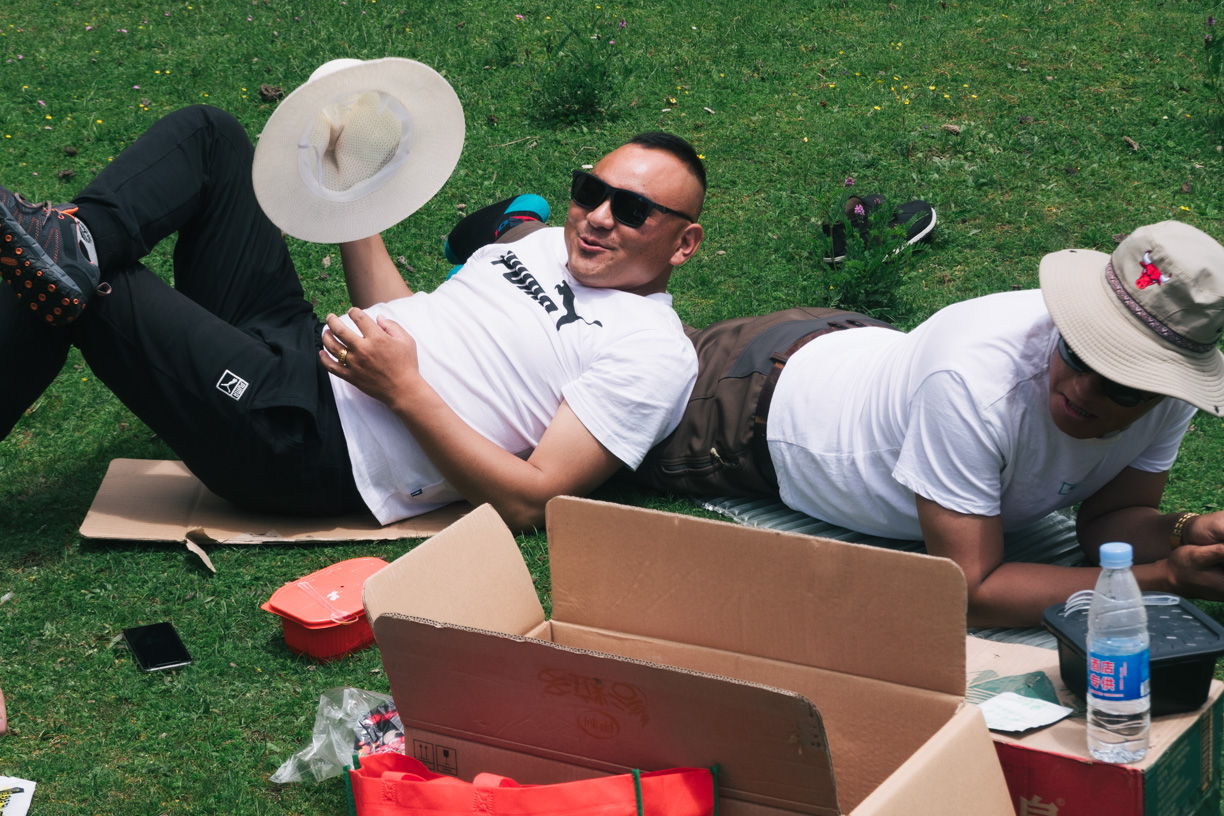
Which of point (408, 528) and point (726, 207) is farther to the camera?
point (726, 207)

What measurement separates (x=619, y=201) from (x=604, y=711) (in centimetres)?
190

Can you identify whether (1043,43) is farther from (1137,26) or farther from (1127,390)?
(1127,390)

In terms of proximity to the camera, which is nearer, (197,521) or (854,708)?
(854,708)

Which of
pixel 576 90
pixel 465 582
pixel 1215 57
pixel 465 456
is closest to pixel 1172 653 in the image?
pixel 465 582

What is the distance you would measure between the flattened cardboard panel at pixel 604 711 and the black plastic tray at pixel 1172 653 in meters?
0.60

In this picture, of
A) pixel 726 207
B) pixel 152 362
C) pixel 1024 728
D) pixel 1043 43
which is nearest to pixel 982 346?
pixel 1024 728

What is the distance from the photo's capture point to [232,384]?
314cm

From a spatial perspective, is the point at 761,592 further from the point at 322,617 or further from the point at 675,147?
the point at 675,147

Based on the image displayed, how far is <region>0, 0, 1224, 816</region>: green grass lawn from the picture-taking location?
2.63 m

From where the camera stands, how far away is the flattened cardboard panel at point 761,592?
201cm

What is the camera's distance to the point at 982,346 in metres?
2.50

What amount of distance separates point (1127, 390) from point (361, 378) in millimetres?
1938

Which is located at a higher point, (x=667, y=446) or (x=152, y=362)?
(x=152, y=362)

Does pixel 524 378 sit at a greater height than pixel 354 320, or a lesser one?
lesser
